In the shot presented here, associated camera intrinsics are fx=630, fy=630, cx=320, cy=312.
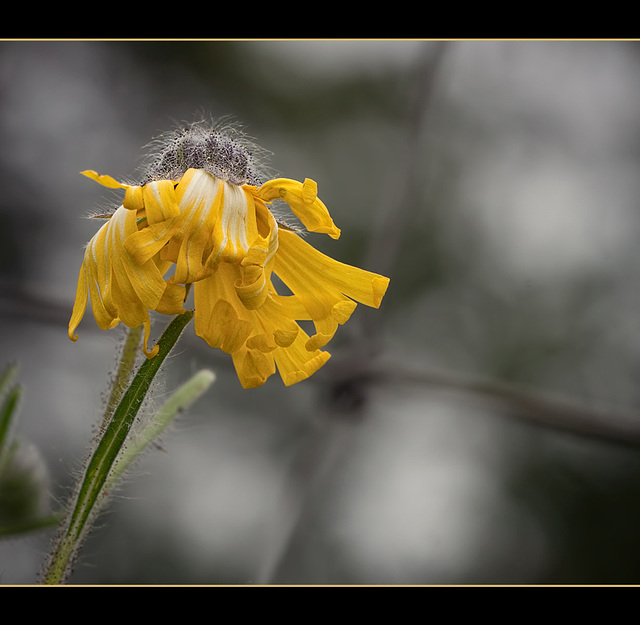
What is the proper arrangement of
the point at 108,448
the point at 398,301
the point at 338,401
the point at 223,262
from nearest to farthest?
the point at 108,448 → the point at 223,262 → the point at 338,401 → the point at 398,301

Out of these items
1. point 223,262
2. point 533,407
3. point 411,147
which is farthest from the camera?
point 411,147

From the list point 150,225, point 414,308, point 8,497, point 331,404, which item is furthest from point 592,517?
point 150,225

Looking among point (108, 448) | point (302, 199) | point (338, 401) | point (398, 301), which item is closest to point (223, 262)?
point (302, 199)

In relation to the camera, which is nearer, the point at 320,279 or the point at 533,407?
the point at 320,279

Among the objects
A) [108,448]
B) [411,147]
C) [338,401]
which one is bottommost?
[338,401]

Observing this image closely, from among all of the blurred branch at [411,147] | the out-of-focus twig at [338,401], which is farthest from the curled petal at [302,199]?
the blurred branch at [411,147]

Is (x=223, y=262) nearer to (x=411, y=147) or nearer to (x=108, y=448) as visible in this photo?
(x=108, y=448)

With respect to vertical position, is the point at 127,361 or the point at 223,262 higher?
the point at 223,262

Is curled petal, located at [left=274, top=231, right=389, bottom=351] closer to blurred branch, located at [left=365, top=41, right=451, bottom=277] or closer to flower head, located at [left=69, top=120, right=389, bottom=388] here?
flower head, located at [left=69, top=120, right=389, bottom=388]

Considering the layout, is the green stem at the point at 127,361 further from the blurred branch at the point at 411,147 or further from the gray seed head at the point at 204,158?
the blurred branch at the point at 411,147
